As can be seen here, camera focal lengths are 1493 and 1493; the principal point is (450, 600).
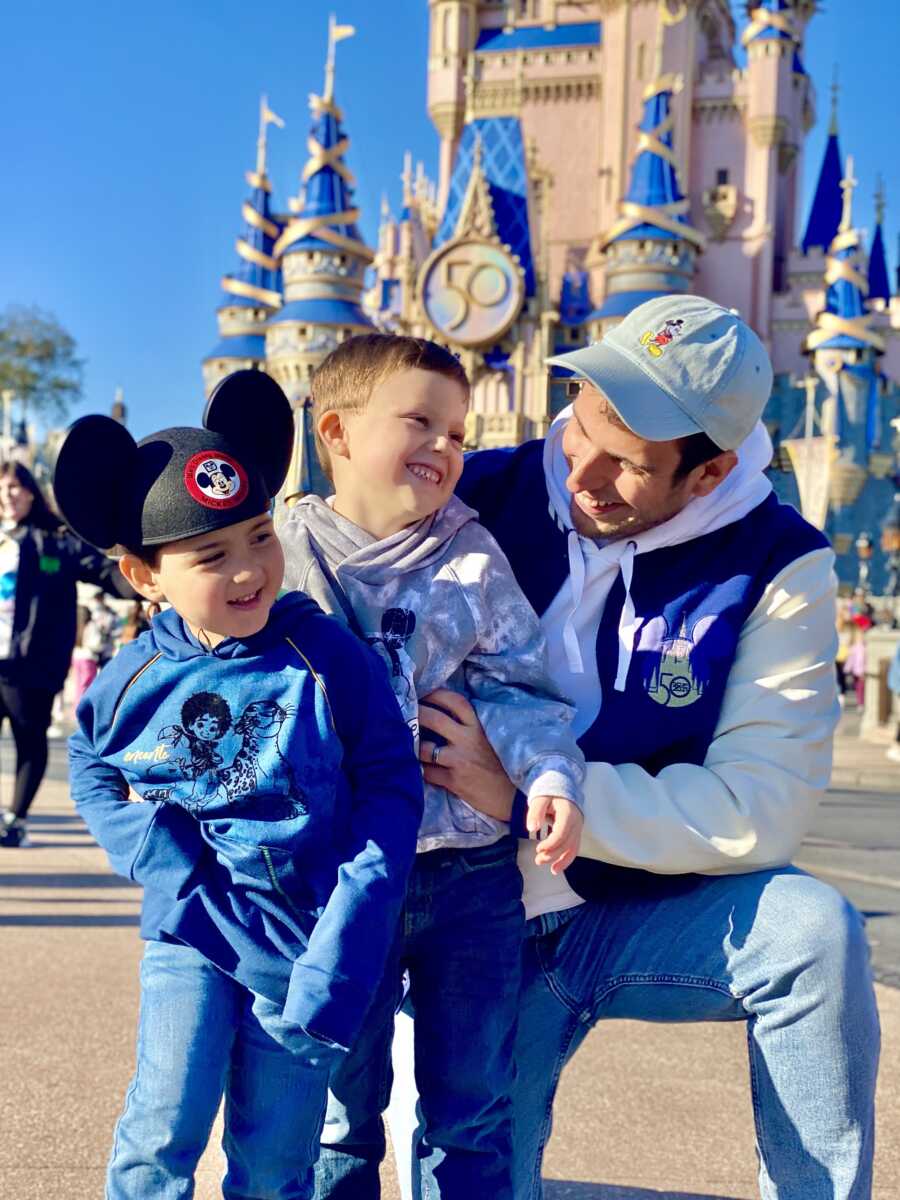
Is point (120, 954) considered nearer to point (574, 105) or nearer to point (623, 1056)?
point (623, 1056)

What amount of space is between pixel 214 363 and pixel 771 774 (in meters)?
43.9

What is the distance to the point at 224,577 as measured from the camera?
1983 mm

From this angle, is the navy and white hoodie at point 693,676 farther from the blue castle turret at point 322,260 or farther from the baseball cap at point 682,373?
the blue castle turret at point 322,260

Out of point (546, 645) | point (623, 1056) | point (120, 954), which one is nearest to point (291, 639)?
point (546, 645)

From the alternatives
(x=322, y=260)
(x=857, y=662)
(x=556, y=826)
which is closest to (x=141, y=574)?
(x=556, y=826)

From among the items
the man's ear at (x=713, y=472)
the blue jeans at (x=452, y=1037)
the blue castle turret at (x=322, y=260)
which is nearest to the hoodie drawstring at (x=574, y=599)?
the man's ear at (x=713, y=472)

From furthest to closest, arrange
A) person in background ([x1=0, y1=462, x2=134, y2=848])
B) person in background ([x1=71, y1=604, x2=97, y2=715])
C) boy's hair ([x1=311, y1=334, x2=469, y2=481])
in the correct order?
person in background ([x1=71, y1=604, x2=97, y2=715]), person in background ([x1=0, y1=462, x2=134, y2=848]), boy's hair ([x1=311, y1=334, x2=469, y2=481])

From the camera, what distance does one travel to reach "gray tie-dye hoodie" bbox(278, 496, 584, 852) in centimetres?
215

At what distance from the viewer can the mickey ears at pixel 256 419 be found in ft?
7.11

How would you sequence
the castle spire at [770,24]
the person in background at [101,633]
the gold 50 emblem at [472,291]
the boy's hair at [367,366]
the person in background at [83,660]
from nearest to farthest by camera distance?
the boy's hair at [367,366]
the person in background at [101,633]
the person in background at [83,660]
the gold 50 emblem at [472,291]
the castle spire at [770,24]

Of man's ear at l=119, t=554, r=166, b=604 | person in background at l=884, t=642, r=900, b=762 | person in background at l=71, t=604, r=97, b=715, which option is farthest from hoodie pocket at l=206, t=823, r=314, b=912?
person in background at l=884, t=642, r=900, b=762

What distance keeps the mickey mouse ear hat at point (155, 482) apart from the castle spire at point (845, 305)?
1575 inches

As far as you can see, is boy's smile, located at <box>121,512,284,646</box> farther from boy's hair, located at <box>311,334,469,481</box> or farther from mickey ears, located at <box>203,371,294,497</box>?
boy's hair, located at <box>311,334,469,481</box>

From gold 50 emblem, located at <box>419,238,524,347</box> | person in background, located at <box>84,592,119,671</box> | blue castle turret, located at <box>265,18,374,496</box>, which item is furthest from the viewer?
gold 50 emblem, located at <box>419,238,524,347</box>
